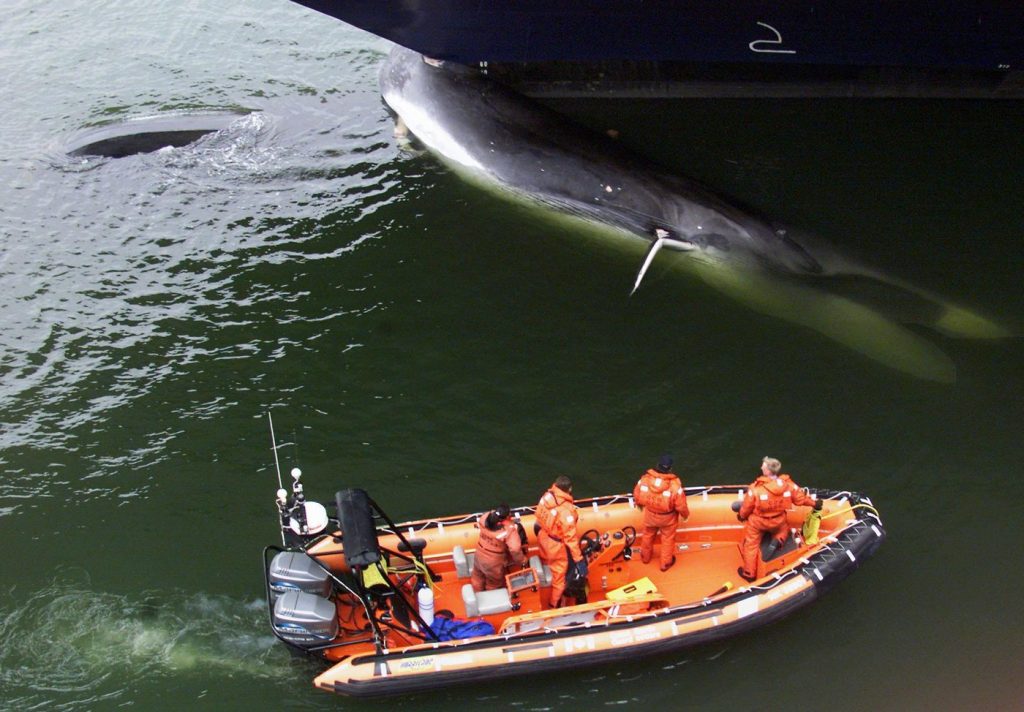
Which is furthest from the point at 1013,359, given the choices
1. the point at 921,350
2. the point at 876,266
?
the point at 876,266

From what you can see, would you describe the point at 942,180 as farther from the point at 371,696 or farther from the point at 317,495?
the point at 371,696

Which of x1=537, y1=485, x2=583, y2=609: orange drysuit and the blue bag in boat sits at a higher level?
x1=537, y1=485, x2=583, y2=609: orange drysuit

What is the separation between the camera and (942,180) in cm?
1588

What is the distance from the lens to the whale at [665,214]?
1305 centimetres

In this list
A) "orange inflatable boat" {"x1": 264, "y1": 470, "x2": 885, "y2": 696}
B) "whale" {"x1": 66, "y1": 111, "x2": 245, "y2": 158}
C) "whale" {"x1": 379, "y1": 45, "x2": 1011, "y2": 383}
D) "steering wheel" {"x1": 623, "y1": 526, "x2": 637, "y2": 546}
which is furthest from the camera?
"whale" {"x1": 66, "y1": 111, "x2": 245, "y2": 158}

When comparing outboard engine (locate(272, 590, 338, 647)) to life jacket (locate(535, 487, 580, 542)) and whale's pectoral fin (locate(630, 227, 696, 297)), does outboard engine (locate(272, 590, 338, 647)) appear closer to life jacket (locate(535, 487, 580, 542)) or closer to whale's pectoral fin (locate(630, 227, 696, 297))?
life jacket (locate(535, 487, 580, 542))

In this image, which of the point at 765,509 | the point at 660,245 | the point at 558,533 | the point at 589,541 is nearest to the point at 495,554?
the point at 558,533

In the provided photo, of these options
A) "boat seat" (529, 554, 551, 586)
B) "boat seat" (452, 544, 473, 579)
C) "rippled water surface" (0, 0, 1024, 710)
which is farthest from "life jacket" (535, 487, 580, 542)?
"rippled water surface" (0, 0, 1024, 710)

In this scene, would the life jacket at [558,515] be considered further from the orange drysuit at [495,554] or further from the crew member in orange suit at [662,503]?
the crew member in orange suit at [662,503]

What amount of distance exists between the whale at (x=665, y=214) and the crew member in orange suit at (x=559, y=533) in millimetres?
5431

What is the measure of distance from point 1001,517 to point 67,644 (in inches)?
397

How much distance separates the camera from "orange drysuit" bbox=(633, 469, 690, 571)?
9.16 metres

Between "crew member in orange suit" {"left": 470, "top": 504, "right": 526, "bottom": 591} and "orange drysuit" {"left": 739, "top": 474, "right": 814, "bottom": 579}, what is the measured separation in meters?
2.30

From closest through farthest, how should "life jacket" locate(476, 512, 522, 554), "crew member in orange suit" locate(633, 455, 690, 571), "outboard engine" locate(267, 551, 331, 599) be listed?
"outboard engine" locate(267, 551, 331, 599), "life jacket" locate(476, 512, 522, 554), "crew member in orange suit" locate(633, 455, 690, 571)
